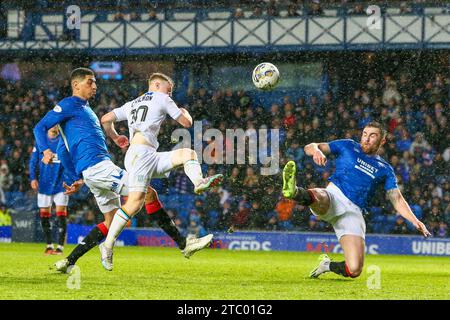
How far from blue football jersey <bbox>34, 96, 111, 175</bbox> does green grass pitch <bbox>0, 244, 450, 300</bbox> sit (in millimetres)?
1404

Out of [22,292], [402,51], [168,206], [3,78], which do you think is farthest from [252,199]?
A: [22,292]

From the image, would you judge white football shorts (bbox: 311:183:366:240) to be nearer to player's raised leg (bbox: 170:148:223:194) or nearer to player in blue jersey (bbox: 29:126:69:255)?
player's raised leg (bbox: 170:148:223:194)

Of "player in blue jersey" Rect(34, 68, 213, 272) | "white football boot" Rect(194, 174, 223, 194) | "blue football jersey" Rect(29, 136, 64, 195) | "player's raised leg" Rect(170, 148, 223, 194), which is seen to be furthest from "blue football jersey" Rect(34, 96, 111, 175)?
"blue football jersey" Rect(29, 136, 64, 195)

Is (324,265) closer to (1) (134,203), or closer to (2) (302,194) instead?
(2) (302,194)

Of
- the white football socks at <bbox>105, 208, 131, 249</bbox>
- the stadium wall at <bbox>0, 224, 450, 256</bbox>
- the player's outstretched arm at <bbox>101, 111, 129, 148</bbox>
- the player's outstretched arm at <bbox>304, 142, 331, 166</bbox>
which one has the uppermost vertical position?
the player's outstretched arm at <bbox>101, 111, 129, 148</bbox>

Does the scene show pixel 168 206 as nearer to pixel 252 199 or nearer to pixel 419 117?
pixel 252 199

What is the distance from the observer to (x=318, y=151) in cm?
945

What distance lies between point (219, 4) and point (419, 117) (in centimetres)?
657

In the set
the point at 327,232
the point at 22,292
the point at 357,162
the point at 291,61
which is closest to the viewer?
the point at 22,292

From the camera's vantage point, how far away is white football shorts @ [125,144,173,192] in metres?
10.5

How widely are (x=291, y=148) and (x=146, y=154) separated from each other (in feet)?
38.0

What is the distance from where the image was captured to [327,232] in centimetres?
2000

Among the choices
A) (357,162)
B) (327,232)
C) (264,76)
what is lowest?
(327,232)

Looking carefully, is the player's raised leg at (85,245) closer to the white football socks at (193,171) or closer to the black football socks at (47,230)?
the white football socks at (193,171)
